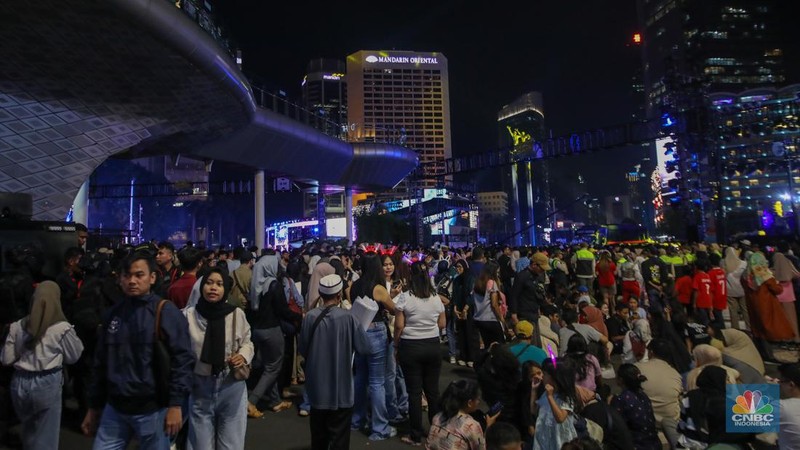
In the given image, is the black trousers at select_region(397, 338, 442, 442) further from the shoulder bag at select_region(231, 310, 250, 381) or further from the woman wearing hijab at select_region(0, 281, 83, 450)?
the woman wearing hijab at select_region(0, 281, 83, 450)

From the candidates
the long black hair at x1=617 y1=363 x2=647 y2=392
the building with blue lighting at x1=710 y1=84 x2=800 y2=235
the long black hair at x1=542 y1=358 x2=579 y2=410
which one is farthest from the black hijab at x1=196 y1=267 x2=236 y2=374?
the building with blue lighting at x1=710 y1=84 x2=800 y2=235

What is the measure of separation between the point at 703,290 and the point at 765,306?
100 cm

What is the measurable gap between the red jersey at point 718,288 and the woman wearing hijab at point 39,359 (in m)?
9.97

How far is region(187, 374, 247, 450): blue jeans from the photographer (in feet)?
10.7

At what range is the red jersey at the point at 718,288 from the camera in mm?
8336

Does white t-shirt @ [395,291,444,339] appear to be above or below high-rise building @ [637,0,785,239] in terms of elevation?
below

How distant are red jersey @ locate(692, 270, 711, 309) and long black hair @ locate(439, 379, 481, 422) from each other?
7679 mm

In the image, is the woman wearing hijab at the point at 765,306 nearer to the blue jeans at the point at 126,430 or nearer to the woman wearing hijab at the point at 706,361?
the woman wearing hijab at the point at 706,361

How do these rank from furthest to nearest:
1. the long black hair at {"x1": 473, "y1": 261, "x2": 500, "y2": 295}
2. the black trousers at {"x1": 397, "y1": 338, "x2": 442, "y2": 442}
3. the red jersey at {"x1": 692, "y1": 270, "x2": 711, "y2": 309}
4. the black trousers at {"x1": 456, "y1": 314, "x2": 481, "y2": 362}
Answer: the red jersey at {"x1": 692, "y1": 270, "x2": 711, "y2": 309}
the black trousers at {"x1": 456, "y1": 314, "x2": 481, "y2": 362}
the long black hair at {"x1": 473, "y1": 261, "x2": 500, "y2": 295}
the black trousers at {"x1": 397, "y1": 338, "x2": 442, "y2": 442}

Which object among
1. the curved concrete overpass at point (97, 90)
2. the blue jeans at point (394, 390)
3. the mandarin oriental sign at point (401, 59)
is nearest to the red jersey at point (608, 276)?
the blue jeans at point (394, 390)

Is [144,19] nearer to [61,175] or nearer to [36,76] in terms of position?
[36,76]

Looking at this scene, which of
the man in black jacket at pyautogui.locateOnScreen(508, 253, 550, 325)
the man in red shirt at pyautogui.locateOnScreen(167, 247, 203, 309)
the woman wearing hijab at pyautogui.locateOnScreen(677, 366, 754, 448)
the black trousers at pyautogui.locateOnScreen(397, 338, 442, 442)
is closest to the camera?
the woman wearing hijab at pyautogui.locateOnScreen(677, 366, 754, 448)

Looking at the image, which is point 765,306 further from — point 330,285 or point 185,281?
point 185,281

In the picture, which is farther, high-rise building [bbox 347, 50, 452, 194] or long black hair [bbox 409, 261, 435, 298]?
high-rise building [bbox 347, 50, 452, 194]
